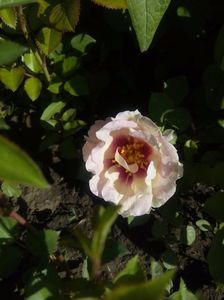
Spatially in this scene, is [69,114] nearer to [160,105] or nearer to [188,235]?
[160,105]

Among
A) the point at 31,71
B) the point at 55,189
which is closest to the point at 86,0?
the point at 31,71

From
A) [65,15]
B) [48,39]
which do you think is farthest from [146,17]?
[48,39]

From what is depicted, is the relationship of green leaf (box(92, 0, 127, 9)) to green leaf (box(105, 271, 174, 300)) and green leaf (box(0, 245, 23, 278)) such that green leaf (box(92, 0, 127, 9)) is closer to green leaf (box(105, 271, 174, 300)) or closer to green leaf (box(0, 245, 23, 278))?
green leaf (box(0, 245, 23, 278))

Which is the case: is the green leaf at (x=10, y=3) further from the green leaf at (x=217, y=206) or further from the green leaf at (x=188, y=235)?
the green leaf at (x=188, y=235)

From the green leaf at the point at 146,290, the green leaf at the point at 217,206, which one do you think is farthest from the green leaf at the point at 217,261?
the green leaf at the point at 146,290

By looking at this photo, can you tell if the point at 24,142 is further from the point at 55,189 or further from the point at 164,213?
the point at 164,213
